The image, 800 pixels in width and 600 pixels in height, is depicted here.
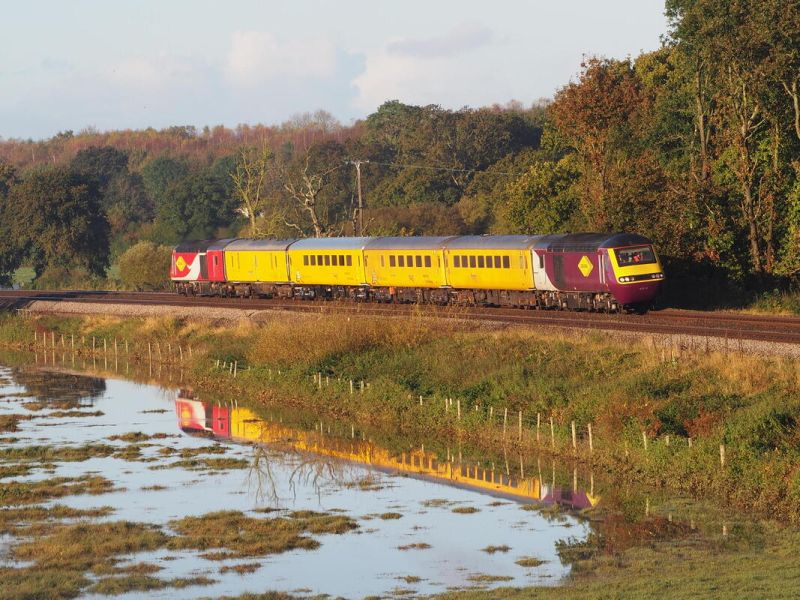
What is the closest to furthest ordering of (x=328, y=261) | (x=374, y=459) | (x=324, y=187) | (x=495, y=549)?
(x=495, y=549) < (x=374, y=459) < (x=328, y=261) < (x=324, y=187)

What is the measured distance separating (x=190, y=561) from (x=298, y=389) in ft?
78.5

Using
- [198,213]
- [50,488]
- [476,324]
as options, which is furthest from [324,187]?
[50,488]

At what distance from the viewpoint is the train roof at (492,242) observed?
59.5 m

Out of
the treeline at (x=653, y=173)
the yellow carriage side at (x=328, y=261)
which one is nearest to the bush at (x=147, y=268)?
the treeline at (x=653, y=173)

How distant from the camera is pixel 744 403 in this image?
35.7 metres

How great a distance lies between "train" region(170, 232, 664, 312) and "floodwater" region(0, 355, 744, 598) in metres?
14.5

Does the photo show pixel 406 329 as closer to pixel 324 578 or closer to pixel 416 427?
pixel 416 427

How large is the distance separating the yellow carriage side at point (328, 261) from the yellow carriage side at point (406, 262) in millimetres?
1052

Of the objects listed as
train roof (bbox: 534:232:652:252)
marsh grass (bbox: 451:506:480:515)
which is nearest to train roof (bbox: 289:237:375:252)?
train roof (bbox: 534:232:652:252)

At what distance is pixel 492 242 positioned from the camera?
202 ft

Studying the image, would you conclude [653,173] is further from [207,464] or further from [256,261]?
[207,464]

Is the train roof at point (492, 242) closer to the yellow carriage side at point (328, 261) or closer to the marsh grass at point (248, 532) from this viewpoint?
the yellow carriage side at point (328, 261)

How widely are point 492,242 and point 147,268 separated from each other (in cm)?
5488

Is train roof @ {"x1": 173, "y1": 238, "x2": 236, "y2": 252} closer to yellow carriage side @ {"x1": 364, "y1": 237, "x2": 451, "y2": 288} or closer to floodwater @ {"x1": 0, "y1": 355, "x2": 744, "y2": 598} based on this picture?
yellow carriage side @ {"x1": 364, "y1": 237, "x2": 451, "y2": 288}
